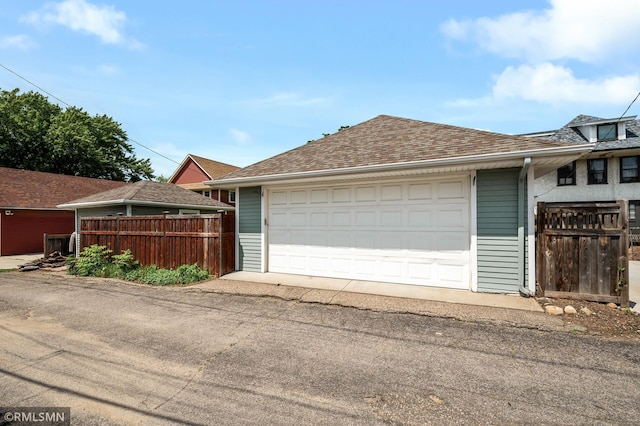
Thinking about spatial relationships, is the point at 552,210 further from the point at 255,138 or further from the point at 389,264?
the point at 255,138

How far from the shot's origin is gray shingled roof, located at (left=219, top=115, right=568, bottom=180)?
581cm

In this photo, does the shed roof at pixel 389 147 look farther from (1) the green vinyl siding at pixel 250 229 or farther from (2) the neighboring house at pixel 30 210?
(2) the neighboring house at pixel 30 210

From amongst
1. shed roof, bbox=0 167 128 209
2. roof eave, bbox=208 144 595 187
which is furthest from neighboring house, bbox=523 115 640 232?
shed roof, bbox=0 167 128 209

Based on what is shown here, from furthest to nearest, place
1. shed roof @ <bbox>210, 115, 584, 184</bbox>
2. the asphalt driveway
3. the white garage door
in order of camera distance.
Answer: the white garage door → shed roof @ <bbox>210, 115, 584, 184</bbox> → the asphalt driveway

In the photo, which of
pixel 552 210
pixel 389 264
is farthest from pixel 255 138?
pixel 552 210

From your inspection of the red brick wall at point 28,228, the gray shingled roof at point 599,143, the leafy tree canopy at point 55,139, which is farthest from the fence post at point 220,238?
the leafy tree canopy at point 55,139

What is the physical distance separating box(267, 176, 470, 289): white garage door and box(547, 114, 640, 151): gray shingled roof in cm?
1578

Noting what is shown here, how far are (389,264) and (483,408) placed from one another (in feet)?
14.4

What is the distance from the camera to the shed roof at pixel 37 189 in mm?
15258

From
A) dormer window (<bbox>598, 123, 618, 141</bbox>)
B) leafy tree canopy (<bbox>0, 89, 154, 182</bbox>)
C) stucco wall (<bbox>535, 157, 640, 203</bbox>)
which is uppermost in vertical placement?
leafy tree canopy (<bbox>0, 89, 154, 182</bbox>)

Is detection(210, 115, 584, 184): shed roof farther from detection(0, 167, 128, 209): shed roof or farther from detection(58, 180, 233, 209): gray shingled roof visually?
detection(0, 167, 128, 209): shed roof

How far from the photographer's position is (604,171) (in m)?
16.3

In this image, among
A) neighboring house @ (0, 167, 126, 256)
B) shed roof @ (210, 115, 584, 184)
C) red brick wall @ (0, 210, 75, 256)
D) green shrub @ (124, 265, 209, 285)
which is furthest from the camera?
neighboring house @ (0, 167, 126, 256)

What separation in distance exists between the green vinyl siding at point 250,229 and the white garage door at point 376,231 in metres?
0.31
